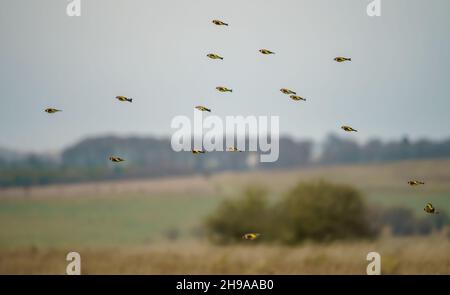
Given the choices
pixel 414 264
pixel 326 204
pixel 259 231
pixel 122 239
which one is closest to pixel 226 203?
pixel 259 231

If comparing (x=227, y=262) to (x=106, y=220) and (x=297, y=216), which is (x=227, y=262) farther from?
(x=106, y=220)

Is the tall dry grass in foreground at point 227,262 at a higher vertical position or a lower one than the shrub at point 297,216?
lower

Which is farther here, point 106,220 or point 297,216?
point 106,220

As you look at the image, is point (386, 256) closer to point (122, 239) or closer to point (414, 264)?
point (414, 264)

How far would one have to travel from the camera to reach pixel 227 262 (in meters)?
34.9

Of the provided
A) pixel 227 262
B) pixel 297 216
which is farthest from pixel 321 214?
pixel 227 262

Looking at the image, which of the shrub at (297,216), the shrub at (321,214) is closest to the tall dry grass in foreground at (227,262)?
the shrub at (321,214)

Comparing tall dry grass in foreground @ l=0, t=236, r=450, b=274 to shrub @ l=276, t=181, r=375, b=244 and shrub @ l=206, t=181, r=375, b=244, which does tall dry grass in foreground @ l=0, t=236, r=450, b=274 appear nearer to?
shrub @ l=276, t=181, r=375, b=244

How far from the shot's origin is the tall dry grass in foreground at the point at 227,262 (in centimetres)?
3089

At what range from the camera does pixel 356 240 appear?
50594 mm

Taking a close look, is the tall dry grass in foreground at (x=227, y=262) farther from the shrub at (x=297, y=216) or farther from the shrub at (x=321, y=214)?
the shrub at (x=297, y=216)

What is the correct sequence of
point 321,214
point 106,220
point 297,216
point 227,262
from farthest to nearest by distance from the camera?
point 106,220 → point 297,216 → point 321,214 → point 227,262

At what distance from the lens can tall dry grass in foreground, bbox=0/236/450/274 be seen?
101ft
